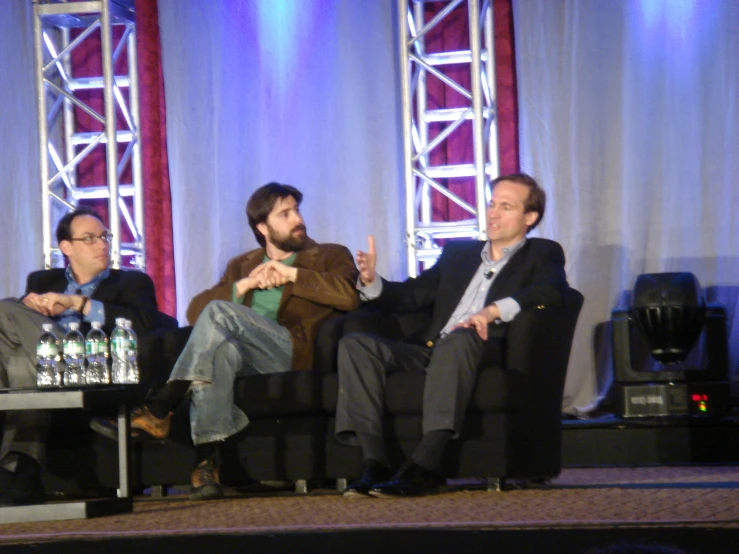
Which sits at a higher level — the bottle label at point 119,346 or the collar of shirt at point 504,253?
the collar of shirt at point 504,253

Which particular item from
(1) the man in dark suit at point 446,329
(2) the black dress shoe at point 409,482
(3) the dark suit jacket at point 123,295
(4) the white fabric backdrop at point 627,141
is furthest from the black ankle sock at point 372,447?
(4) the white fabric backdrop at point 627,141

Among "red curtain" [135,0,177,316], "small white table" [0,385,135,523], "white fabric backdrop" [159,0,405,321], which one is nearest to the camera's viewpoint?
"small white table" [0,385,135,523]

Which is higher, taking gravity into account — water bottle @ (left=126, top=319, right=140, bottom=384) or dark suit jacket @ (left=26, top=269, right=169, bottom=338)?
dark suit jacket @ (left=26, top=269, right=169, bottom=338)

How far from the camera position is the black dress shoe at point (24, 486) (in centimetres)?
345

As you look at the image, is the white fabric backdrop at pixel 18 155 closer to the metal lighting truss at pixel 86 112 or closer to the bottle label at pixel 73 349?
the metal lighting truss at pixel 86 112

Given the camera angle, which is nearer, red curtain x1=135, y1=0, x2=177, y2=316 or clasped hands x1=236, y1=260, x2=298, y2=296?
clasped hands x1=236, y1=260, x2=298, y2=296

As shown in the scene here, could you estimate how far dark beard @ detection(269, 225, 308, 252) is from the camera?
4.32m

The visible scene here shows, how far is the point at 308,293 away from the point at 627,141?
2.02 metres

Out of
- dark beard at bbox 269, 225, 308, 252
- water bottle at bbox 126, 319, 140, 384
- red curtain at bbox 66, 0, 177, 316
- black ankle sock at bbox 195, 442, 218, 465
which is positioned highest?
red curtain at bbox 66, 0, 177, 316

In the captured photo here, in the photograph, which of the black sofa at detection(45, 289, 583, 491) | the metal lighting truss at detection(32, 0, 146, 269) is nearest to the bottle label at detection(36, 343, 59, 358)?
the black sofa at detection(45, 289, 583, 491)

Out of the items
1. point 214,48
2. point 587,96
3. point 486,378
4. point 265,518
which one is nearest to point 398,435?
point 486,378

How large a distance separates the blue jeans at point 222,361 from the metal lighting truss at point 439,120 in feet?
4.73

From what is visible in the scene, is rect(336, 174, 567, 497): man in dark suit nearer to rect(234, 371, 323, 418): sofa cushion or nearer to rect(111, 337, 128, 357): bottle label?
rect(234, 371, 323, 418): sofa cushion

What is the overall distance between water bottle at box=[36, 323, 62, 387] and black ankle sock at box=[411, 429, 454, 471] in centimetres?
119
